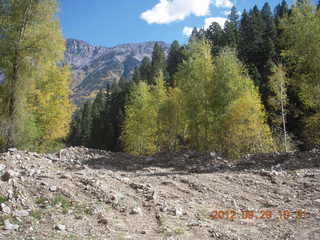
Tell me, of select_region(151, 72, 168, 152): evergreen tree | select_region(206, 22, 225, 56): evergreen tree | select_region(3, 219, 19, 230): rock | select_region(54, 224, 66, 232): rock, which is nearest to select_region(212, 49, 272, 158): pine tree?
select_region(151, 72, 168, 152): evergreen tree

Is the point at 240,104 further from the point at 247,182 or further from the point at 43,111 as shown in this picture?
the point at 43,111

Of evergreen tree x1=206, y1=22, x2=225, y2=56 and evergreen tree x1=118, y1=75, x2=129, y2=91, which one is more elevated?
evergreen tree x1=206, y1=22, x2=225, y2=56

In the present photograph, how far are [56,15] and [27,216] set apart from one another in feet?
35.1

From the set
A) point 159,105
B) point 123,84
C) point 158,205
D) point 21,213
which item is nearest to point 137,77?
point 123,84

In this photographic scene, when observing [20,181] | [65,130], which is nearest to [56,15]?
[65,130]

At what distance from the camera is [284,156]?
42.2 ft

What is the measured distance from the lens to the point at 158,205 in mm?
7035

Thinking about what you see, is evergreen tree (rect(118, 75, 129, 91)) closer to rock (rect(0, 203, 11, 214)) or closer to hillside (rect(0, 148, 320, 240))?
hillside (rect(0, 148, 320, 240))

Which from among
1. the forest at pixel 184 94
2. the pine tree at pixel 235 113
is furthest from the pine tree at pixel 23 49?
the pine tree at pixel 235 113
